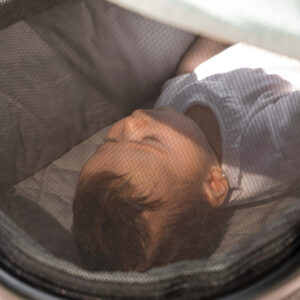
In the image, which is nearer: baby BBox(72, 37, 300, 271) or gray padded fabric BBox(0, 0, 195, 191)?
baby BBox(72, 37, 300, 271)

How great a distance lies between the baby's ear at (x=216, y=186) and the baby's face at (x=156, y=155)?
1 centimetres

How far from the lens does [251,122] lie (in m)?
0.51

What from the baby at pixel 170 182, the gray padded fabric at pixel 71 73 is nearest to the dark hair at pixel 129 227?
the baby at pixel 170 182

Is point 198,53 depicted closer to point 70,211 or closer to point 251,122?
point 251,122

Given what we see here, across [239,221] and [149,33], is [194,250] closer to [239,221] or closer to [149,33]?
[239,221]

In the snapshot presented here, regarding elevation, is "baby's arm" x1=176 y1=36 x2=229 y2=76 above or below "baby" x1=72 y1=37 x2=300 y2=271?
above

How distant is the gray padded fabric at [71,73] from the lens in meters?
0.55

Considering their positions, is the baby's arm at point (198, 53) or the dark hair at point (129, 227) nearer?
the dark hair at point (129, 227)

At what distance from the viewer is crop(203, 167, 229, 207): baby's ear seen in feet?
1.49

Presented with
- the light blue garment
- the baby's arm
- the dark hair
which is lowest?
the dark hair

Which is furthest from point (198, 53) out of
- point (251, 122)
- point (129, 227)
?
point (129, 227)

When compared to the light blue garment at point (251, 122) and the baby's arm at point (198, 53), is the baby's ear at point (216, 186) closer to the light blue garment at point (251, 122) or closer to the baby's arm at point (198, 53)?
the light blue garment at point (251, 122)

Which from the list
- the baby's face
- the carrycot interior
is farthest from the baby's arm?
the baby's face

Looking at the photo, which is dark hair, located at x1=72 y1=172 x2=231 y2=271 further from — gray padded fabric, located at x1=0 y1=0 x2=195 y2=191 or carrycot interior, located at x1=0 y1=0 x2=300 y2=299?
gray padded fabric, located at x1=0 y1=0 x2=195 y2=191
